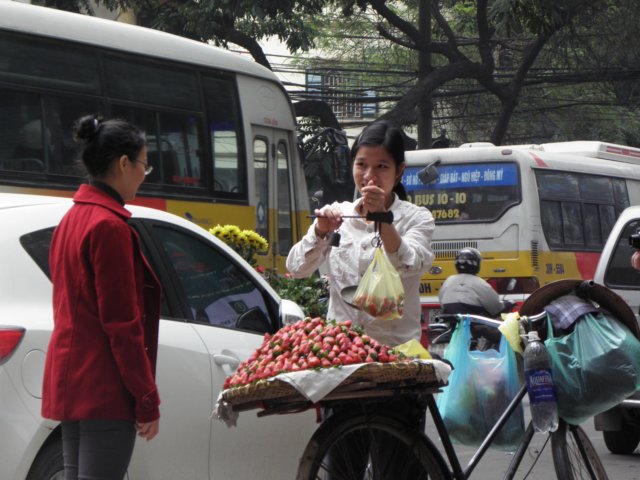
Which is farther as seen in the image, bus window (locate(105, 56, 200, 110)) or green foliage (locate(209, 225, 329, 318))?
bus window (locate(105, 56, 200, 110))

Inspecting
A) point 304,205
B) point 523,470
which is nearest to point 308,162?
point 304,205

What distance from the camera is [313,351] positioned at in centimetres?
372

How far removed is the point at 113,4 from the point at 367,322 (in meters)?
15.0

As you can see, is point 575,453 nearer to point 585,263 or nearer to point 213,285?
→ point 213,285

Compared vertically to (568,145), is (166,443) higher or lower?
lower

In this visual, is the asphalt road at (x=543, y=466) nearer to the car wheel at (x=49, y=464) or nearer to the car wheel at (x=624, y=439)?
the car wheel at (x=624, y=439)

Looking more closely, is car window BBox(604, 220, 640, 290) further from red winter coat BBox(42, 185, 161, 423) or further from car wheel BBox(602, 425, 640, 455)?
red winter coat BBox(42, 185, 161, 423)

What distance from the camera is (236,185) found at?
13.1 meters

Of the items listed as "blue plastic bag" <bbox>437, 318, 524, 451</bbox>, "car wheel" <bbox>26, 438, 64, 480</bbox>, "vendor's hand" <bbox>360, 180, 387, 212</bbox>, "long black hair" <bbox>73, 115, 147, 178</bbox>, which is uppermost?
"long black hair" <bbox>73, 115, 147, 178</bbox>

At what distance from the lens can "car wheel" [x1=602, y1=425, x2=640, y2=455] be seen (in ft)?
27.0

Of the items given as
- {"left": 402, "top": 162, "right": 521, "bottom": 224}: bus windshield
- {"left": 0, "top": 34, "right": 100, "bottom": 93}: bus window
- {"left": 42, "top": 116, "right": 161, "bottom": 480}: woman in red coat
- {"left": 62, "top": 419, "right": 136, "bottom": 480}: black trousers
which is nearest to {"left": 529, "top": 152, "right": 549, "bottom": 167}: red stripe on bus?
{"left": 402, "top": 162, "right": 521, "bottom": 224}: bus windshield

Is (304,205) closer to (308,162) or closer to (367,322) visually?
(308,162)

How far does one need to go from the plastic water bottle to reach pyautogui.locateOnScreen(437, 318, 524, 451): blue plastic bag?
10 cm

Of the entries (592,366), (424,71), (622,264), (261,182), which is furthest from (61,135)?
(424,71)
